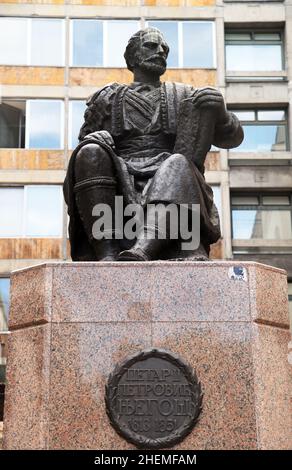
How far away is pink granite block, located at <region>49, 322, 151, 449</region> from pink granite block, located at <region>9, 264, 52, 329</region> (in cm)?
20

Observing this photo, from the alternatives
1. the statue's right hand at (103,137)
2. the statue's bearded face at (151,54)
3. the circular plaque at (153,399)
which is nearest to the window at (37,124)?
the statue's bearded face at (151,54)

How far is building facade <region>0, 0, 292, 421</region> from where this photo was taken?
24406mm

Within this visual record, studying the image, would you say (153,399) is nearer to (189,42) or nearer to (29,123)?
(29,123)

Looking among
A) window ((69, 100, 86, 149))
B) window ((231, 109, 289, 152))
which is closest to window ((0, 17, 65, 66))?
window ((69, 100, 86, 149))

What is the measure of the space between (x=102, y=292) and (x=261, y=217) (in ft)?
65.4

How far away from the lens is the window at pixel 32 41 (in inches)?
1017

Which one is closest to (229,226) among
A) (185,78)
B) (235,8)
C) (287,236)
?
(287,236)

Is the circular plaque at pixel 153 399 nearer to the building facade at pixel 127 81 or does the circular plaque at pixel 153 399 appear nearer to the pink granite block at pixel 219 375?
the pink granite block at pixel 219 375

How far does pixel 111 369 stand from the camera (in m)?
5.34

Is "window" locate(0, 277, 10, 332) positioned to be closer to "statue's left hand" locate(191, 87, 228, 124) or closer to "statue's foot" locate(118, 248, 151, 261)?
"statue's left hand" locate(191, 87, 228, 124)

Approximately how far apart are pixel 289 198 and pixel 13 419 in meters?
20.9

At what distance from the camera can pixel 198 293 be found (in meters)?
5.61

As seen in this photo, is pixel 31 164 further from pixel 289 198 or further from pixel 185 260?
pixel 185 260

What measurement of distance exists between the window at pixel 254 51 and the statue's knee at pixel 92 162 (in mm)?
20890
